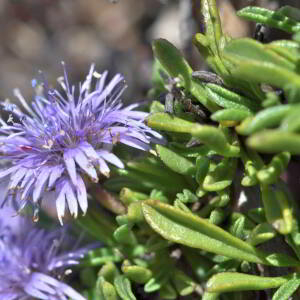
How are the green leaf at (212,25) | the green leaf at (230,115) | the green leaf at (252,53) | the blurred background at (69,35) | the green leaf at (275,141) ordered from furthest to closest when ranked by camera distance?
the blurred background at (69,35), the green leaf at (212,25), the green leaf at (230,115), the green leaf at (252,53), the green leaf at (275,141)

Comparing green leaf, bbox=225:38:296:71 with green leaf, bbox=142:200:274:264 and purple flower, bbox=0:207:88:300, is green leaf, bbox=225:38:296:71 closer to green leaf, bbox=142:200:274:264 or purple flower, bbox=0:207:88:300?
green leaf, bbox=142:200:274:264

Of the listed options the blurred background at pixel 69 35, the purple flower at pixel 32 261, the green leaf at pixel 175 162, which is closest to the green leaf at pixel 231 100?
the green leaf at pixel 175 162

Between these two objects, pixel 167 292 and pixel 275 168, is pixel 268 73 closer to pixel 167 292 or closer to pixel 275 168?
pixel 275 168

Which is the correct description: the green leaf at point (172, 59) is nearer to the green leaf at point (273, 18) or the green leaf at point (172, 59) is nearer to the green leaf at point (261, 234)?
the green leaf at point (273, 18)

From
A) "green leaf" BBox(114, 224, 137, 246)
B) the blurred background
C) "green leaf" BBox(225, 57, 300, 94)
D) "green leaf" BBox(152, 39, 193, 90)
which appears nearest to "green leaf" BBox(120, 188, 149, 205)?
"green leaf" BBox(114, 224, 137, 246)

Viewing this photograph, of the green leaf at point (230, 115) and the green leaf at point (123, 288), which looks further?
the green leaf at point (123, 288)

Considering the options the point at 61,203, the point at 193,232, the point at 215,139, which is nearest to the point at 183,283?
the point at 193,232
